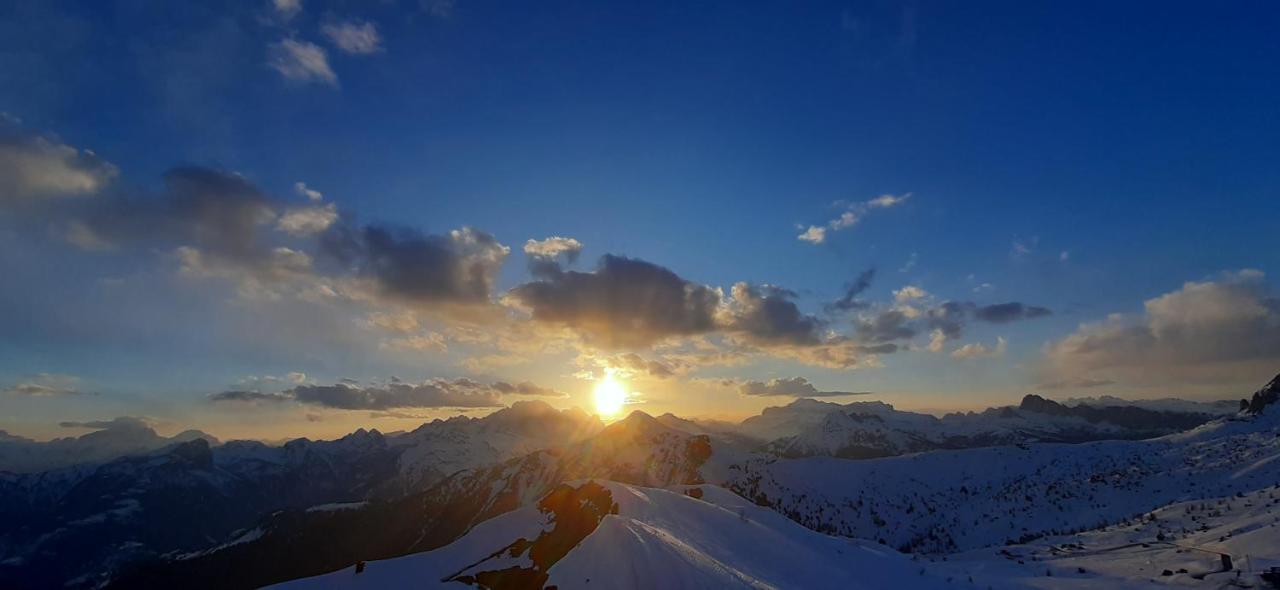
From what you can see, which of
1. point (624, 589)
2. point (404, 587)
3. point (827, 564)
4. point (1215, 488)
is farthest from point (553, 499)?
point (1215, 488)

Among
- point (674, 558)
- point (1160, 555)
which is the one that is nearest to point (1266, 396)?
point (1160, 555)

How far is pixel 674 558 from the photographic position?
23.4 metres

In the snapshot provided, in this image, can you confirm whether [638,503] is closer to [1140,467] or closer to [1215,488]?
[1215,488]

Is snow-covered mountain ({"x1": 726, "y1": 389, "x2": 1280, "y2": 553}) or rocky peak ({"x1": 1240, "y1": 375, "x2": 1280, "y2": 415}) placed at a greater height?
rocky peak ({"x1": 1240, "y1": 375, "x2": 1280, "y2": 415})

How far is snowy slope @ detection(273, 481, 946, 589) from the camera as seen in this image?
2348 centimetres

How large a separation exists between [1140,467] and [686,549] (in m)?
159

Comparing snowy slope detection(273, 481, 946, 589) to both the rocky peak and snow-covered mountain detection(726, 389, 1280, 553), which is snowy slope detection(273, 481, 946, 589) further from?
the rocky peak

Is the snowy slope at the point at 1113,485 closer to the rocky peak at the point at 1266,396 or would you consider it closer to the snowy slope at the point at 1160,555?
the rocky peak at the point at 1266,396

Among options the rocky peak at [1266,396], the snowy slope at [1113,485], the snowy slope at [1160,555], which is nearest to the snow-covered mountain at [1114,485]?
the snowy slope at [1113,485]

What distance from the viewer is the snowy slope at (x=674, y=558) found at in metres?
23.5

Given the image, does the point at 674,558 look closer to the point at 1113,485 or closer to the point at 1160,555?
the point at 1160,555

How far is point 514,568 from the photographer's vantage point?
40.0 meters

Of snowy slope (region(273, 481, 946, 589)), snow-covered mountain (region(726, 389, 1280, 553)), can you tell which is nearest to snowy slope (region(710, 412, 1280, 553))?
snow-covered mountain (region(726, 389, 1280, 553))

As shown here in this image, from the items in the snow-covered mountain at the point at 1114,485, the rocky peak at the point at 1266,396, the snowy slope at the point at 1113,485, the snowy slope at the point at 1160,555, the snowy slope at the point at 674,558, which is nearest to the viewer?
the snowy slope at the point at 674,558
